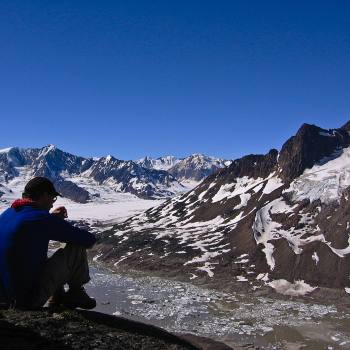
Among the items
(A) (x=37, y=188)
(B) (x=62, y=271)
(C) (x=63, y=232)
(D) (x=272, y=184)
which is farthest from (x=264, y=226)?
(C) (x=63, y=232)

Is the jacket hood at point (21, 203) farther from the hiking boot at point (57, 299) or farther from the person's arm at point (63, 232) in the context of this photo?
the hiking boot at point (57, 299)

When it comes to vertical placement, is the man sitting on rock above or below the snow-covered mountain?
below

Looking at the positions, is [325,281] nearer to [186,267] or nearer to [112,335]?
[186,267]

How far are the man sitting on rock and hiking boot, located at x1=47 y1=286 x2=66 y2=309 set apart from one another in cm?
3

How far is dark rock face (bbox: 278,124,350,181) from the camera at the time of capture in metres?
166

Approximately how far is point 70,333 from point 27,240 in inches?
80.8

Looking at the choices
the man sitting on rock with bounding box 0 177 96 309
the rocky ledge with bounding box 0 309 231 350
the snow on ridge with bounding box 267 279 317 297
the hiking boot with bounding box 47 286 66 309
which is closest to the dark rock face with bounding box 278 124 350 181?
the snow on ridge with bounding box 267 279 317 297

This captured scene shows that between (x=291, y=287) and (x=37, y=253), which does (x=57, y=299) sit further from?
(x=291, y=287)

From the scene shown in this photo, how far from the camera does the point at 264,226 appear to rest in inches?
5192

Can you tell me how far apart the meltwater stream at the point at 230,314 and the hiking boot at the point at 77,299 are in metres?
57.2

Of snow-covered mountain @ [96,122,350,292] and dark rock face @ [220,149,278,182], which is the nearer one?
snow-covered mountain @ [96,122,350,292]

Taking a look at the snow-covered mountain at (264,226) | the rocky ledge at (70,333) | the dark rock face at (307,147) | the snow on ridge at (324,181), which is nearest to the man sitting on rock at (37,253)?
the rocky ledge at (70,333)

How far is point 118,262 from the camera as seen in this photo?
458ft

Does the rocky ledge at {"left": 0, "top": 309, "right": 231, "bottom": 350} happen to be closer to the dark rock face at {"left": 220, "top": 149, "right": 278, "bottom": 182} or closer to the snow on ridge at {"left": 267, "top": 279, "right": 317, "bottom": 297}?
the snow on ridge at {"left": 267, "top": 279, "right": 317, "bottom": 297}
